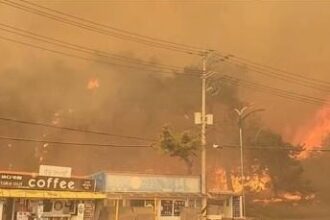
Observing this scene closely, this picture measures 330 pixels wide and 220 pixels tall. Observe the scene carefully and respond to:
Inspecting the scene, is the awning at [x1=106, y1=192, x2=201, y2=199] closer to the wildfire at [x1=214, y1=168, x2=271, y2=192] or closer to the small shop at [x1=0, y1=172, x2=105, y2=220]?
the small shop at [x1=0, y1=172, x2=105, y2=220]

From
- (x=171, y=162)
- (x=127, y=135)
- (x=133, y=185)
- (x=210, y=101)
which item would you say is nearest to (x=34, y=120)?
(x=127, y=135)

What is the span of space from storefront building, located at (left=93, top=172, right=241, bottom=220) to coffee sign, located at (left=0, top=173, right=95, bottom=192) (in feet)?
5.25

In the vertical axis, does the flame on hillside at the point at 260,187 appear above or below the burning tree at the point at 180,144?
below

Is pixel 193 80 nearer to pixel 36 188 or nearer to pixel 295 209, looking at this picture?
pixel 295 209

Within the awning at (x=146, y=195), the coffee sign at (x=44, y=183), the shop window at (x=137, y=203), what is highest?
the coffee sign at (x=44, y=183)

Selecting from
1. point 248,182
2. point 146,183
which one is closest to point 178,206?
point 146,183

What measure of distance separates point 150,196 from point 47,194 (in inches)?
322

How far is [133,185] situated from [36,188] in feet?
24.8

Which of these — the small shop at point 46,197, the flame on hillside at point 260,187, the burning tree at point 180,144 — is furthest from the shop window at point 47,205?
the flame on hillside at point 260,187

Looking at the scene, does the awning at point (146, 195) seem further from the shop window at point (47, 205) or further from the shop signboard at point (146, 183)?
the shop window at point (47, 205)

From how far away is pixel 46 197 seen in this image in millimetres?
32719

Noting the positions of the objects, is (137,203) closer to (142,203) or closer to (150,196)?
(142,203)

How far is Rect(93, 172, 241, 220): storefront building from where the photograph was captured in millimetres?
35781

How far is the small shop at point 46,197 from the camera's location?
32.6 m
